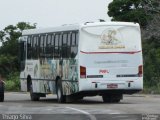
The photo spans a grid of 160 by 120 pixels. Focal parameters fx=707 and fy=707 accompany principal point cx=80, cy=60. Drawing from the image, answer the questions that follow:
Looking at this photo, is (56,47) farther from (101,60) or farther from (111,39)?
(111,39)

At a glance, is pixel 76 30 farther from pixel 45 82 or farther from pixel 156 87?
pixel 156 87

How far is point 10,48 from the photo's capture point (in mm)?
73938

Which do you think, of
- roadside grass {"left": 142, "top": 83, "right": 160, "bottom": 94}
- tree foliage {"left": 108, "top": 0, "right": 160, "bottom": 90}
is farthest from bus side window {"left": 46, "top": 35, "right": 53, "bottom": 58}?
tree foliage {"left": 108, "top": 0, "right": 160, "bottom": 90}

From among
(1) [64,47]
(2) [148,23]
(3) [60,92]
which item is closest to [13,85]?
(2) [148,23]

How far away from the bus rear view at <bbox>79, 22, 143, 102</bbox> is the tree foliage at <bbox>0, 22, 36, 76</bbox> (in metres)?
41.7

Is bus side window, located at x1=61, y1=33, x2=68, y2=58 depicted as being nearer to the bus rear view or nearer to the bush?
the bus rear view

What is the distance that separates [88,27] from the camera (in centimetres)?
2752

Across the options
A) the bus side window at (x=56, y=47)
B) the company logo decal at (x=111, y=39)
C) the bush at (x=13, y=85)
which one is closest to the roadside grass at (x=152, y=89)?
the bus side window at (x=56, y=47)

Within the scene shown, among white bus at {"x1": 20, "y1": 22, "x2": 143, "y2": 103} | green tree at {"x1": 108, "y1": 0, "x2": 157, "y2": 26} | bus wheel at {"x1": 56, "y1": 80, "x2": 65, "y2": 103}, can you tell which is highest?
green tree at {"x1": 108, "y1": 0, "x2": 157, "y2": 26}

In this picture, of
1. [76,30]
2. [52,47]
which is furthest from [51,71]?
[76,30]

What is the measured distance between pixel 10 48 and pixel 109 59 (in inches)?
1860

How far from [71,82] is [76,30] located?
2.08 metres

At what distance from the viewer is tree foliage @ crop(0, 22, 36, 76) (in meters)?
69.5

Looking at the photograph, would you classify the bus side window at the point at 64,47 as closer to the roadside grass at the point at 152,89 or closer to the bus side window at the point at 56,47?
the bus side window at the point at 56,47
